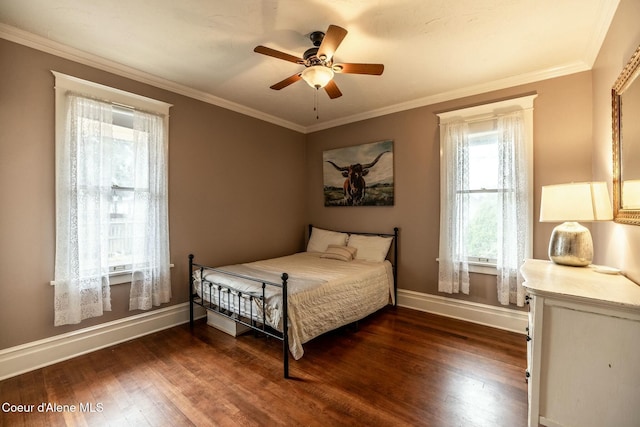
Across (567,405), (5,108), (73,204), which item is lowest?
(567,405)

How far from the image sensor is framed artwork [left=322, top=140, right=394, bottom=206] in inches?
153

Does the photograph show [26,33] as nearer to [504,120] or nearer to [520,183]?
[504,120]

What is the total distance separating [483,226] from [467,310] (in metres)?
0.99

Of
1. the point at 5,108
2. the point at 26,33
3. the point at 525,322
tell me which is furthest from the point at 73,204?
the point at 525,322

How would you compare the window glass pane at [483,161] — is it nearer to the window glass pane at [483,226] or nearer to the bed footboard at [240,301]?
the window glass pane at [483,226]

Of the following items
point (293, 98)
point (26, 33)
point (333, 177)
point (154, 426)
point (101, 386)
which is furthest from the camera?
point (333, 177)

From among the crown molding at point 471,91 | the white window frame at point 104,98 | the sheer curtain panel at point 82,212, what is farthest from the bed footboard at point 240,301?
the crown molding at point 471,91

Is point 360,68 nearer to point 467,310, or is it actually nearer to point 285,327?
point 285,327

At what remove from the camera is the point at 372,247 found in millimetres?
3789

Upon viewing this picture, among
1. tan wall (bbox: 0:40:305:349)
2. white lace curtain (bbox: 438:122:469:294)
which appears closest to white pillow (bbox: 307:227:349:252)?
tan wall (bbox: 0:40:305:349)

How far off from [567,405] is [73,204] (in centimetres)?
360

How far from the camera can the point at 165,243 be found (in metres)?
2.96

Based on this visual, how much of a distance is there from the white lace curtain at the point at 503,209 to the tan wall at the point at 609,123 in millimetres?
552

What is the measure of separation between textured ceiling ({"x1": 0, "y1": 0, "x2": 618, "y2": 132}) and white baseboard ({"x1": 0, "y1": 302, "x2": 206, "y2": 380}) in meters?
2.43
